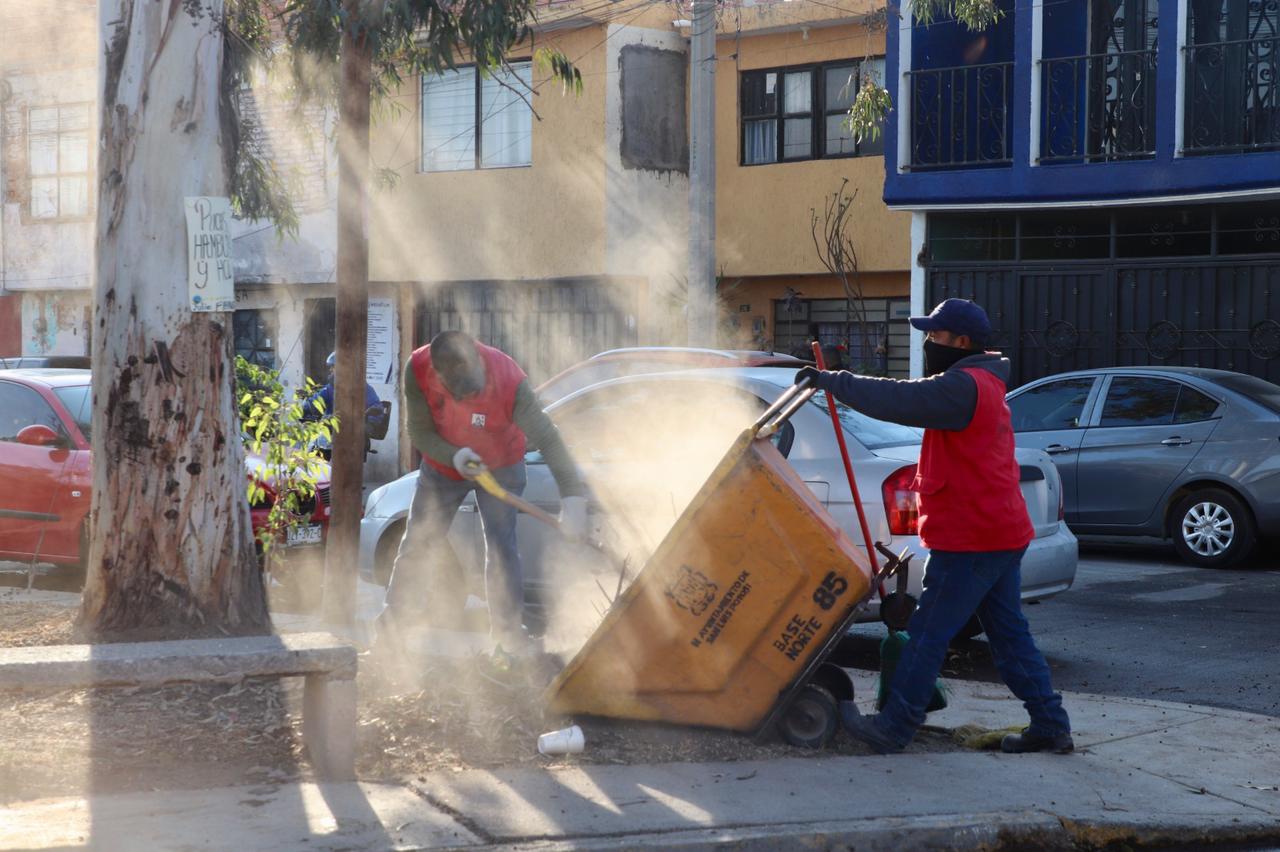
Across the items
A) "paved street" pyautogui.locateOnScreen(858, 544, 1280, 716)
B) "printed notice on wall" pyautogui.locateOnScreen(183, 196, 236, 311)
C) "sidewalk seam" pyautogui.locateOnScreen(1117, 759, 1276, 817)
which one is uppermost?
"printed notice on wall" pyautogui.locateOnScreen(183, 196, 236, 311)

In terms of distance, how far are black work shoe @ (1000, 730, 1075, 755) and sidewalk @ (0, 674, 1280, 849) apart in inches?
2.5

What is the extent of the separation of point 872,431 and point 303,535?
429 centimetres

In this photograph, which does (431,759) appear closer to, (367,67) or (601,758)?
(601,758)

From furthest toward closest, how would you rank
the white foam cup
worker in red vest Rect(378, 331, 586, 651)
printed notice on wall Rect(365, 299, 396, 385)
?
printed notice on wall Rect(365, 299, 396, 385), worker in red vest Rect(378, 331, 586, 651), the white foam cup

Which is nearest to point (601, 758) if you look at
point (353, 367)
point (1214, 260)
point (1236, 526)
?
point (353, 367)

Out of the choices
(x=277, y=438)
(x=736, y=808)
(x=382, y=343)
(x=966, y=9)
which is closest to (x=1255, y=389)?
(x=966, y=9)

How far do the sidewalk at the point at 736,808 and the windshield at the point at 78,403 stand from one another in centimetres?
644

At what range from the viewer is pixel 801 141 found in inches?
827

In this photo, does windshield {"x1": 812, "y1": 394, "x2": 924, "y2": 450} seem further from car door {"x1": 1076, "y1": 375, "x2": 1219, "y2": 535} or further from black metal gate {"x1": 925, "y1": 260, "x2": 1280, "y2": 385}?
black metal gate {"x1": 925, "y1": 260, "x2": 1280, "y2": 385}

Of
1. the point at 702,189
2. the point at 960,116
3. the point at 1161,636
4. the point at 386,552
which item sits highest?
the point at 960,116

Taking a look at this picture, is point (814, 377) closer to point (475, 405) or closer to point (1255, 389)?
point (475, 405)

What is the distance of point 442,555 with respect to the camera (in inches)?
283

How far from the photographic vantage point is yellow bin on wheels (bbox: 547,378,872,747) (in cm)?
572

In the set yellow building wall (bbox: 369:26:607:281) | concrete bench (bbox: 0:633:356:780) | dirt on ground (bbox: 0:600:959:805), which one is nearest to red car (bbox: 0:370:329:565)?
dirt on ground (bbox: 0:600:959:805)
